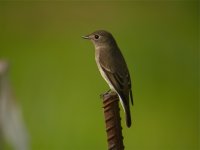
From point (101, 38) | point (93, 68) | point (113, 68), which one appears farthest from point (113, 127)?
point (93, 68)

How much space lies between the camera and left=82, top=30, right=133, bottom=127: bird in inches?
98.3

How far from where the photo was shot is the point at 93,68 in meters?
4.90

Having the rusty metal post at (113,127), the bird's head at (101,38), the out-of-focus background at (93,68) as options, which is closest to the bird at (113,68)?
the bird's head at (101,38)

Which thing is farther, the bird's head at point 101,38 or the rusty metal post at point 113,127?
the bird's head at point 101,38

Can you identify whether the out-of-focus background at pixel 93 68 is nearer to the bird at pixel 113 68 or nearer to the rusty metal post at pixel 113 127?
the bird at pixel 113 68

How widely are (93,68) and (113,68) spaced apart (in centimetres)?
228

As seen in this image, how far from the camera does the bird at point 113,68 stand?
8.20ft

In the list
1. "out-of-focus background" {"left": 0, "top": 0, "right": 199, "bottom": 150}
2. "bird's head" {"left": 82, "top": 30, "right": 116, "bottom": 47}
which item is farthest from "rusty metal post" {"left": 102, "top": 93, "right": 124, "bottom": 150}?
"out-of-focus background" {"left": 0, "top": 0, "right": 199, "bottom": 150}

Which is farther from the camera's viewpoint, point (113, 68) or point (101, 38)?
point (101, 38)

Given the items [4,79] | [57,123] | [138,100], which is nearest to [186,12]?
[138,100]

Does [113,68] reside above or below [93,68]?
above

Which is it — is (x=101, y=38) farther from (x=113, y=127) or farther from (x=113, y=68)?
(x=113, y=127)

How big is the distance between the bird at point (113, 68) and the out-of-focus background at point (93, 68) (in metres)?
0.96

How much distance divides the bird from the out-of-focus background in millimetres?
960
